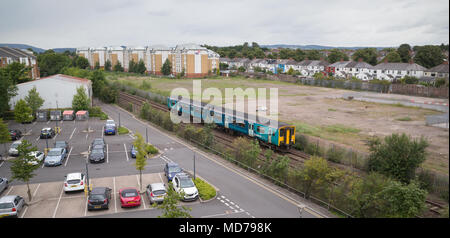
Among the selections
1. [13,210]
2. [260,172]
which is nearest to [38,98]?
[13,210]

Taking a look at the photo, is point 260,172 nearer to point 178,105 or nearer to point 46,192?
point 46,192

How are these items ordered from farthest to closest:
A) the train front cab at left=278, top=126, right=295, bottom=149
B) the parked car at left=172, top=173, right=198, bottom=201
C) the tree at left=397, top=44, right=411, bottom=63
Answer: the tree at left=397, top=44, right=411, bottom=63 → the train front cab at left=278, top=126, right=295, bottom=149 → the parked car at left=172, top=173, right=198, bottom=201

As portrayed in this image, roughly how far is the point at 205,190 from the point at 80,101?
28766mm

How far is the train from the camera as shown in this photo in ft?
81.2

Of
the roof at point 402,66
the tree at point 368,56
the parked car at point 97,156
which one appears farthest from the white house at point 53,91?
the tree at point 368,56

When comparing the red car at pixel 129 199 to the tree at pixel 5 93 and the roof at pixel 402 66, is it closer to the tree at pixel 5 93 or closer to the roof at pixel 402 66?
the tree at pixel 5 93

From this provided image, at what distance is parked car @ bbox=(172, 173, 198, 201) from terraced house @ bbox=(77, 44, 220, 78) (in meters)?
76.8

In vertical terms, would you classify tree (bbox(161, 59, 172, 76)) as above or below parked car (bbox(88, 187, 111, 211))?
above

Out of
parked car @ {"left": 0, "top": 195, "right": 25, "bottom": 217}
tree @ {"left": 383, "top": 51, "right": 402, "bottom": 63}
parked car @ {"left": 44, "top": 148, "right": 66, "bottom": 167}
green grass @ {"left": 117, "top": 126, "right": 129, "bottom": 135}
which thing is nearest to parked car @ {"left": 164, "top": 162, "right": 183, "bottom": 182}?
parked car @ {"left": 0, "top": 195, "right": 25, "bottom": 217}

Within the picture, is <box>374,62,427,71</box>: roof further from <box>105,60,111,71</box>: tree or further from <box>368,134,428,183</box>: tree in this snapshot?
<box>105,60,111,71</box>: tree

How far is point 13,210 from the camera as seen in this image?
14.3 meters

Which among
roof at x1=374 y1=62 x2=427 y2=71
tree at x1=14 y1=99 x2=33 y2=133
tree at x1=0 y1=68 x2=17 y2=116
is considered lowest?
tree at x1=14 y1=99 x2=33 y2=133

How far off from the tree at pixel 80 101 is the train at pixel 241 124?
11.5 metres
